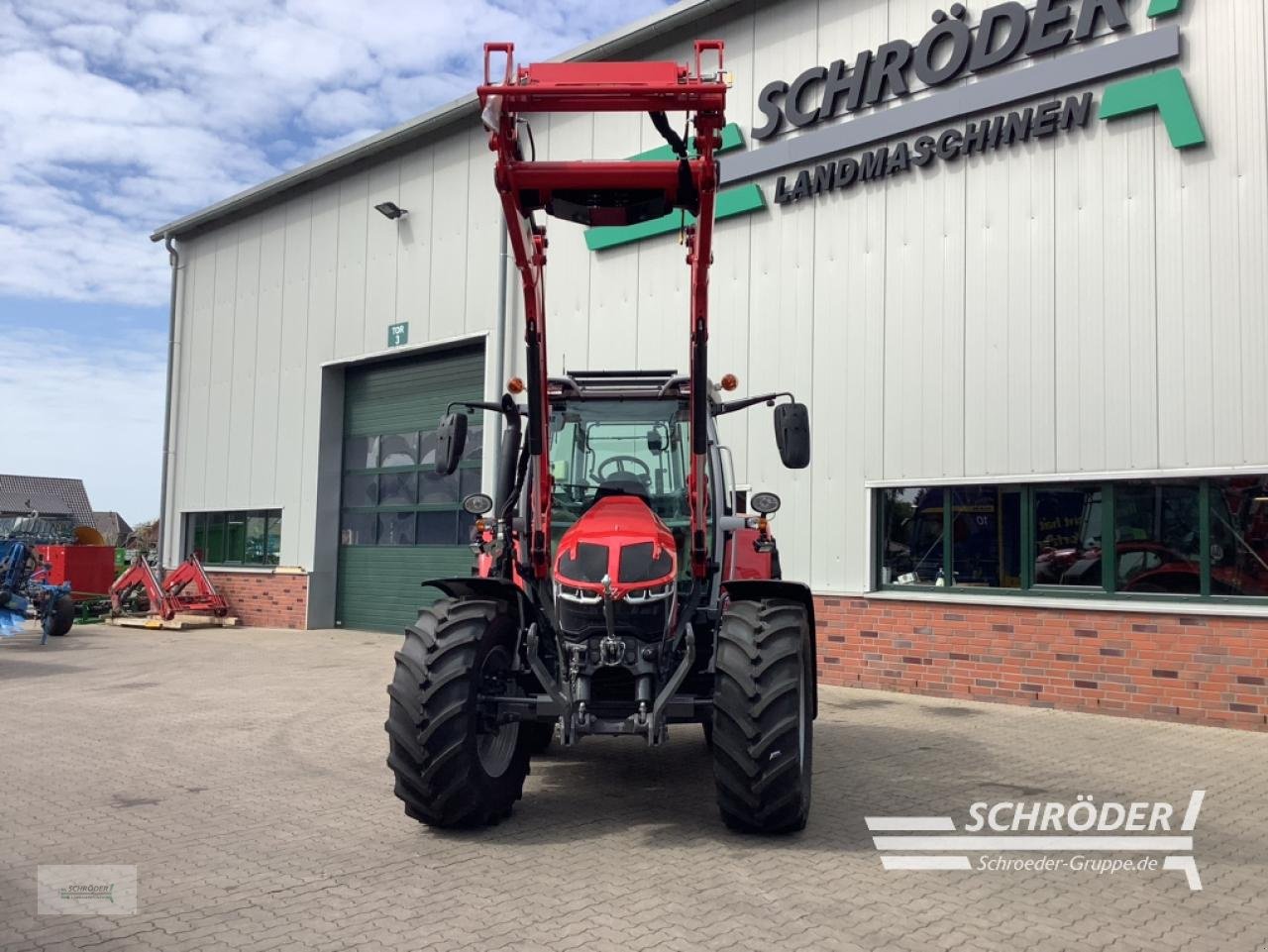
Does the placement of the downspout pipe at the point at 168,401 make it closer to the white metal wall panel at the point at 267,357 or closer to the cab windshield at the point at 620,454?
the white metal wall panel at the point at 267,357

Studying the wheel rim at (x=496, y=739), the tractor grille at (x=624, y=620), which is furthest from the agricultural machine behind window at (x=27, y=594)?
the tractor grille at (x=624, y=620)

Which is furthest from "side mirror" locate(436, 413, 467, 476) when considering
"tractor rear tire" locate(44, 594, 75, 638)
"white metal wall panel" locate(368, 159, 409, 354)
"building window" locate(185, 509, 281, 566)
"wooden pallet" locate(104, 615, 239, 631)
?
"wooden pallet" locate(104, 615, 239, 631)

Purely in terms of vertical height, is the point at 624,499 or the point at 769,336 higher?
the point at 769,336

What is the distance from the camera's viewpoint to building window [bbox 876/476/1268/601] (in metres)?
9.40

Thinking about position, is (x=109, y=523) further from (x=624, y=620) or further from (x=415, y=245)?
(x=624, y=620)

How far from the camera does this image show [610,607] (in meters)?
5.68

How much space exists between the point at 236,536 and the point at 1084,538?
16.7m

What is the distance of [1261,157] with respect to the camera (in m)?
9.41

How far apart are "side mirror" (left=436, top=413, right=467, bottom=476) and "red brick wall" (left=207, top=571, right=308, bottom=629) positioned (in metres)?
13.6

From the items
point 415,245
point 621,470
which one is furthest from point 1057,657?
point 415,245

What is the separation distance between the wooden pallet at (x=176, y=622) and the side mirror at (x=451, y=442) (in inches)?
590

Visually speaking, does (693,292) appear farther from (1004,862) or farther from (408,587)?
(408,587)

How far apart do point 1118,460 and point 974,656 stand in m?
2.41

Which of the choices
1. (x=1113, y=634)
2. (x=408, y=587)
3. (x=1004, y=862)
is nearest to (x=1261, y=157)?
(x=1113, y=634)
